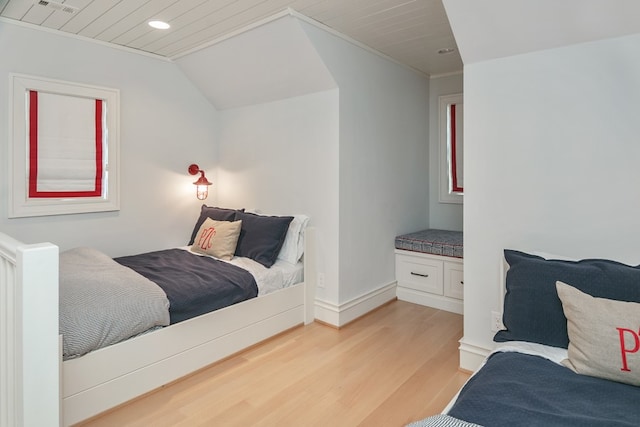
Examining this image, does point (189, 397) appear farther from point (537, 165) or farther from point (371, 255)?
point (537, 165)

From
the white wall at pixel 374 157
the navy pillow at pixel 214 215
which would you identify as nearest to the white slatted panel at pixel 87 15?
the white wall at pixel 374 157

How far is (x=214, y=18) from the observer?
2.61m

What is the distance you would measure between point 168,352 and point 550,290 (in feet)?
6.69

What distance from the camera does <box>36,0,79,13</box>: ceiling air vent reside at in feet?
7.89

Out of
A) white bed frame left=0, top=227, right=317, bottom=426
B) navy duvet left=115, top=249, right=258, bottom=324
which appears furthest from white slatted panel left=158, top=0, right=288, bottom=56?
white bed frame left=0, top=227, right=317, bottom=426

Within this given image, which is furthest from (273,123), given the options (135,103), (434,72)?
(434,72)

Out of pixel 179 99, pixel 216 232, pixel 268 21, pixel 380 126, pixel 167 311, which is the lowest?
pixel 167 311

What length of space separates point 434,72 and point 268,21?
6.94 feet

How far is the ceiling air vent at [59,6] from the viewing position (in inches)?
94.6

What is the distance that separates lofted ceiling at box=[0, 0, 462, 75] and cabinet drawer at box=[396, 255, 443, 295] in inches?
75.7

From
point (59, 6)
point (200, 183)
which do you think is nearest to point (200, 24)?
point (59, 6)

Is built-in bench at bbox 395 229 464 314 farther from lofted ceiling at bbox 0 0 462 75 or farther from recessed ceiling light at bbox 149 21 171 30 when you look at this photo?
recessed ceiling light at bbox 149 21 171 30

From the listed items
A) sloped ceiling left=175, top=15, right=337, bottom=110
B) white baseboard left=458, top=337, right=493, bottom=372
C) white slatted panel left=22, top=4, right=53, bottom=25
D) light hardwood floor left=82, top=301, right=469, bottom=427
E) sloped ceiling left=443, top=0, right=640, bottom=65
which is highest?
white slatted panel left=22, top=4, right=53, bottom=25

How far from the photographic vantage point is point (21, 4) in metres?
2.43
